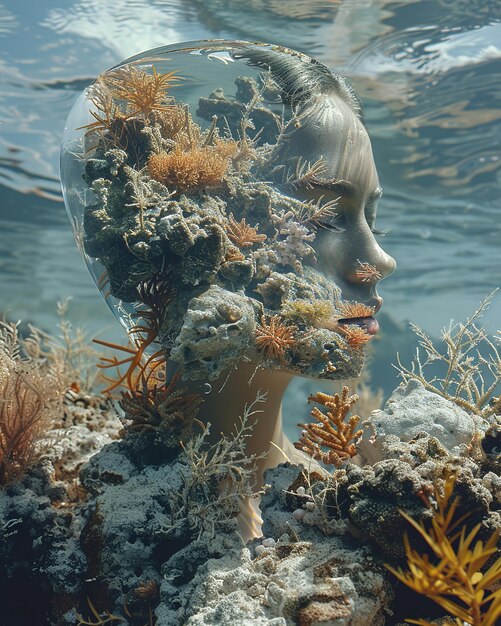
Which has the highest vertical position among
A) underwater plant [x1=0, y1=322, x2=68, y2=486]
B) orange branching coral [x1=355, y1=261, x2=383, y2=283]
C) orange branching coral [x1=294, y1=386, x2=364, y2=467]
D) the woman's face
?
the woman's face

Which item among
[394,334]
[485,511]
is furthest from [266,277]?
[394,334]

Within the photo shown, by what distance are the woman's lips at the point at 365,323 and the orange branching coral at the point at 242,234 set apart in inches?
26.8

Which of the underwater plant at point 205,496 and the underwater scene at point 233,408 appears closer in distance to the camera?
the underwater scene at point 233,408

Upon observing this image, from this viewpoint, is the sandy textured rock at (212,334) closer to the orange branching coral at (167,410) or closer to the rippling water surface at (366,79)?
the orange branching coral at (167,410)

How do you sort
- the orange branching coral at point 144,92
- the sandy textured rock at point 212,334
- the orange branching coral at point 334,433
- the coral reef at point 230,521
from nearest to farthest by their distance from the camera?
1. the coral reef at point 230,521
2. the sandy textured rock at point 212,334
3. the orange branching coral at point 334,433
4. the orange branching coral at point 144,92

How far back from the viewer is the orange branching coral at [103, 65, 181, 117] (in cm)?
330

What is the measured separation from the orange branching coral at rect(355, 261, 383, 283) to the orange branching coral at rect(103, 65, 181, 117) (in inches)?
60.3

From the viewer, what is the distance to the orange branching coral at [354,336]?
9.80 feet

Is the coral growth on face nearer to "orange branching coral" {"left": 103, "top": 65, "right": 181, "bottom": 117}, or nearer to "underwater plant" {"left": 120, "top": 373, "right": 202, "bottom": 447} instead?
"orange branching coral" {"left": 103, "top": 65, "right": 181, "bottom": 117}

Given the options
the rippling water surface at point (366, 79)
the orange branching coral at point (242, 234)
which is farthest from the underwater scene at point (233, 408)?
the rippling water surface at point (366, 79)

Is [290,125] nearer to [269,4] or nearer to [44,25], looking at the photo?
[269,4]

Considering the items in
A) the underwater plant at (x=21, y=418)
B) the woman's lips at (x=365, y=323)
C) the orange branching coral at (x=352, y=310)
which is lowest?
the underwater plant at (x=21, y=418)

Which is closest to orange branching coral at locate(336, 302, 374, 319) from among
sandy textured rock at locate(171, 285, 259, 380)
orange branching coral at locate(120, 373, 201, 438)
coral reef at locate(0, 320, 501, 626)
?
coral reef at locate(0, 320, 501, 626)

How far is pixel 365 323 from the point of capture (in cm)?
315
